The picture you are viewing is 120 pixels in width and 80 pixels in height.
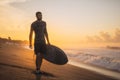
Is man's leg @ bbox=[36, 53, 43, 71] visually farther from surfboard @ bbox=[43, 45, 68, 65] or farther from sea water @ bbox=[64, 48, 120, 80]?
sea water @ bbox=[64, 48, 120, 80]

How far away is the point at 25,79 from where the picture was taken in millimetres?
7461

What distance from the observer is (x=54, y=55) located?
9.71 metres

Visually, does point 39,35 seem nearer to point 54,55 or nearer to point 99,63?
point 54,55

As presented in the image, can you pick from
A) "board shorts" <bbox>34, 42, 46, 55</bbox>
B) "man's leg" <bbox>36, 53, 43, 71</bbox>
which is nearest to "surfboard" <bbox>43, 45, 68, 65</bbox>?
"board shorts" <bbox>34, 42, 46, 55</bbox>

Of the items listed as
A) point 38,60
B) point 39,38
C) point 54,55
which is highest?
point 39,38

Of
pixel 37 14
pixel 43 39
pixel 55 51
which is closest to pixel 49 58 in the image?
pixel 55 51

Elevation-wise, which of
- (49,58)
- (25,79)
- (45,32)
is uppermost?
(45,32)

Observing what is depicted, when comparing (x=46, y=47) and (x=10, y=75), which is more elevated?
(x=46, y=47)

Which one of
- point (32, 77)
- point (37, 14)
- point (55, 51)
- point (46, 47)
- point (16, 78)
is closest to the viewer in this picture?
point (16, 78)

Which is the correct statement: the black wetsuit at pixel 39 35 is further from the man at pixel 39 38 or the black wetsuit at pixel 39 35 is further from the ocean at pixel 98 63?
the ocean at pixel 98 63

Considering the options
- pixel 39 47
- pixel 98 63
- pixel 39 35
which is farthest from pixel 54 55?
pixel 98 63

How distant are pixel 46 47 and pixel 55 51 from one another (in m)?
0.77

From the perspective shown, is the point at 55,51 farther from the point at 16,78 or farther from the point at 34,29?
the point at 16,78


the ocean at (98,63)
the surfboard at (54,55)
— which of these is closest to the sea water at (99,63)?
the ocean at (98,63)
